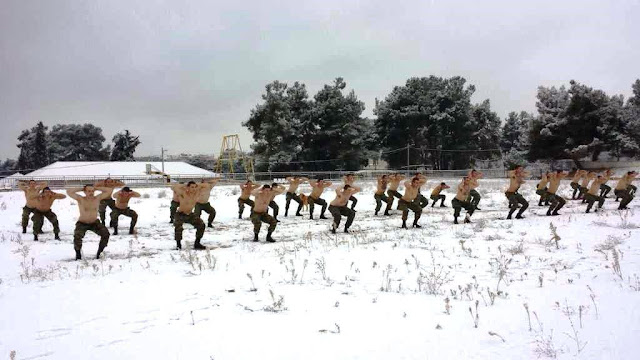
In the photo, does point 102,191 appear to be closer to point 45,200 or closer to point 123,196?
point 123,196

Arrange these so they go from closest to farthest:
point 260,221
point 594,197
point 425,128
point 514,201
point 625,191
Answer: point 260,221 → point 514,201 → point 594,197 → point 625,191 → point 425,128

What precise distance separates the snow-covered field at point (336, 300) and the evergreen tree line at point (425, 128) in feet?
115

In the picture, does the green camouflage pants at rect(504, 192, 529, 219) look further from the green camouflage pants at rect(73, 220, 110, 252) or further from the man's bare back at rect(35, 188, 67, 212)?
the man's bare back at rect(35, 188, 67, 212)

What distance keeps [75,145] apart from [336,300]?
80597 millimetres

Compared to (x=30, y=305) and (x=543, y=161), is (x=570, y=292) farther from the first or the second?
(x=543, y=161)

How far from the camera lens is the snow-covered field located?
4.52 metres

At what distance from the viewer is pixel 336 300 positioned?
613 cm

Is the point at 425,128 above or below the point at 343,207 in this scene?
above

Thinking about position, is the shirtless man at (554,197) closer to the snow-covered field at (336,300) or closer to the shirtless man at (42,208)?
the snow-covered field at (336,300)

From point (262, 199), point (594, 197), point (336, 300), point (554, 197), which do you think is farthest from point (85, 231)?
point (594, 197)

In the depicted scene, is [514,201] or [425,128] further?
[425,128]

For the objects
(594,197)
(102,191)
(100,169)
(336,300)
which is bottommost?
(336,300)

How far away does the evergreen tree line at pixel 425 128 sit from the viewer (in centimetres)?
4100

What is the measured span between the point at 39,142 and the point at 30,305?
7479 centimetres
